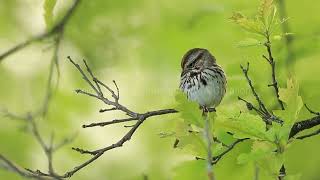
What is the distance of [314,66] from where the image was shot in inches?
76.7

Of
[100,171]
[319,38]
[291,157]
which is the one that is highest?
[319,38]

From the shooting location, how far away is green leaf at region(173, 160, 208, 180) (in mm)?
1694

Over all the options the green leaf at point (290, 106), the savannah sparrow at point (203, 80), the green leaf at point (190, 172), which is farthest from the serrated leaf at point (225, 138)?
the savannah sparrow at point (203, 80)

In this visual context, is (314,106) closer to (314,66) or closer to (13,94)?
(314,66)

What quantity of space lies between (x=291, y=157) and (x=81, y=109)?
152cm

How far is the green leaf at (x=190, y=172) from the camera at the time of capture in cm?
169

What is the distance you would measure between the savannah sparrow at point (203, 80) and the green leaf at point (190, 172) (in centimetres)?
143

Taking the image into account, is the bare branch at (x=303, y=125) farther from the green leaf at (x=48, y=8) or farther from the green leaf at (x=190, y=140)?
the green leaf at (x=48, y=8)

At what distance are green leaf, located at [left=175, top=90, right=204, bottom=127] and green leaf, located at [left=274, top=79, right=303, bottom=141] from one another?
148 millimetres

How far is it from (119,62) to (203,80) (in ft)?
1.64

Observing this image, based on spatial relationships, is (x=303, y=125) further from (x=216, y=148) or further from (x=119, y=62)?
(x=119, y=62)

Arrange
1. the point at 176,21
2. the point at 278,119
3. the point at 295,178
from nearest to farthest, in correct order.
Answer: the point at 295,178 → the point at 278,119 → the point at 176,21

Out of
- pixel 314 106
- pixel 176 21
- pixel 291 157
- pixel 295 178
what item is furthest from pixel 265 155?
pixel 176 21

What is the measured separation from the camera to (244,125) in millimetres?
1146
